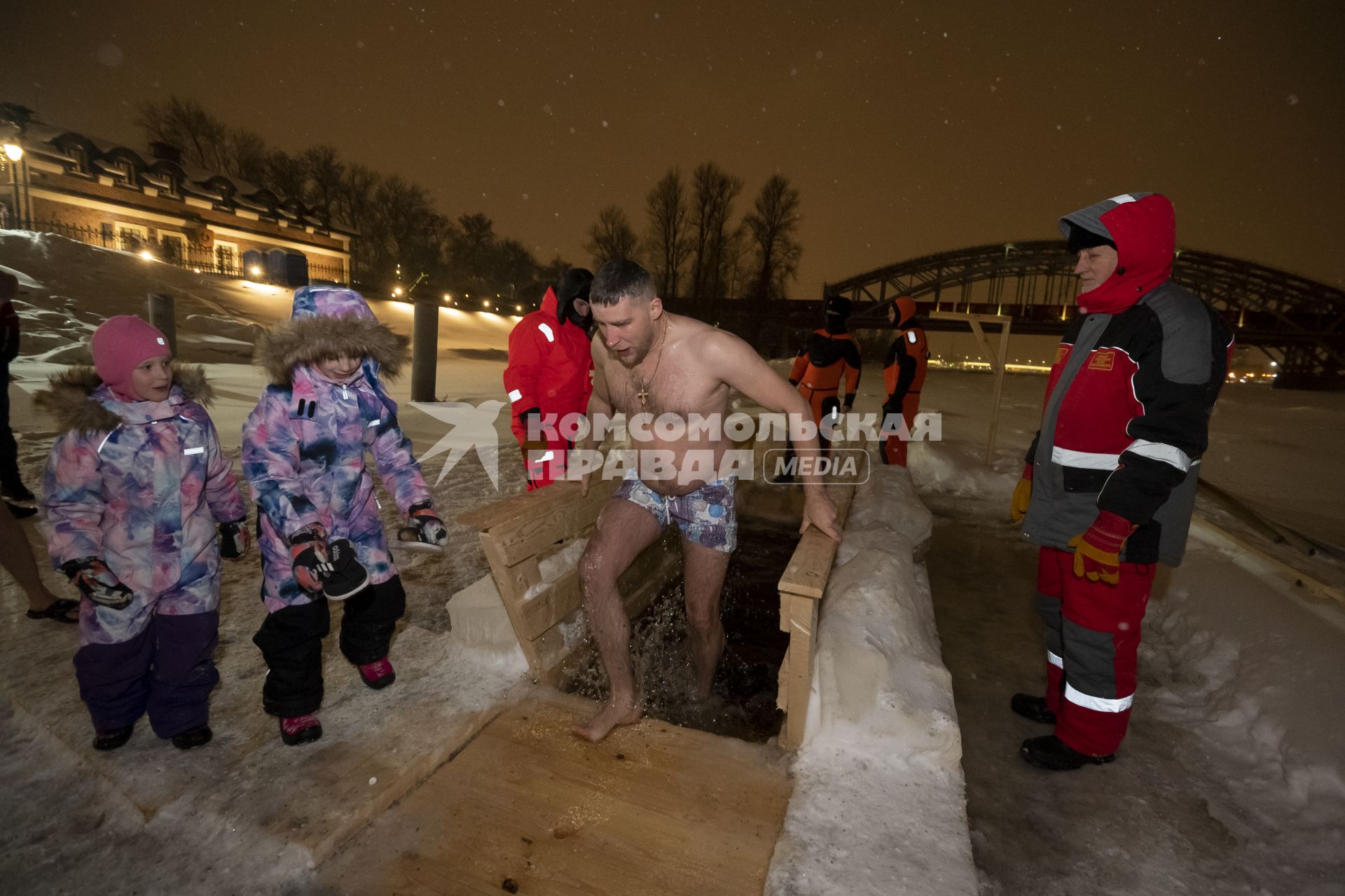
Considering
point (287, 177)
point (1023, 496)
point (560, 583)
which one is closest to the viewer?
point (560, 583)

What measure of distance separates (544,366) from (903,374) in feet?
14.6

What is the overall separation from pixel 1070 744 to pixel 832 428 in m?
4.68

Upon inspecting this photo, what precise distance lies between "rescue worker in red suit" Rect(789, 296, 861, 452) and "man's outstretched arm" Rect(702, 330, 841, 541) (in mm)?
4089

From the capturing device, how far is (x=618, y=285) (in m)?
2.60

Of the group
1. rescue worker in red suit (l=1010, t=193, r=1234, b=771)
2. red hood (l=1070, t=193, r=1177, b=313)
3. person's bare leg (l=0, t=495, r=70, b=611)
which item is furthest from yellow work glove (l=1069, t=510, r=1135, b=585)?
person's bare leg (l=0, t=495, r=70, b=611)

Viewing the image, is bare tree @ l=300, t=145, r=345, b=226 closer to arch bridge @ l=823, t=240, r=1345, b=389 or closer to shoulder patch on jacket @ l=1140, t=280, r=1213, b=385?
arch bridge @ l=823, t=240, r=1345, b=389

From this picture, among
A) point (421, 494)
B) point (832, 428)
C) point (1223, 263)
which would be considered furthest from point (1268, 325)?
point (421, 494)

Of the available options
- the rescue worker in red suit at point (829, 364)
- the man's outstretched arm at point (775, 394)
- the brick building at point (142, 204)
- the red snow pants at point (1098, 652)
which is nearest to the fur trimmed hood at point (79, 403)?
the man's outstretched arm at point (775, 394)

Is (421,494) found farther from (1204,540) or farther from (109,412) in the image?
(1204,540)

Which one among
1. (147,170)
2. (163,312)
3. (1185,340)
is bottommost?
(163,312)

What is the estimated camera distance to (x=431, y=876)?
1919 mm

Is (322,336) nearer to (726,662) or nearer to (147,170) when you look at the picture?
(726,662)

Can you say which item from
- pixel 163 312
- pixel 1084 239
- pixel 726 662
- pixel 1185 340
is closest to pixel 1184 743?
pixel 1185 340

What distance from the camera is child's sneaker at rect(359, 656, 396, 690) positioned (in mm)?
2840
